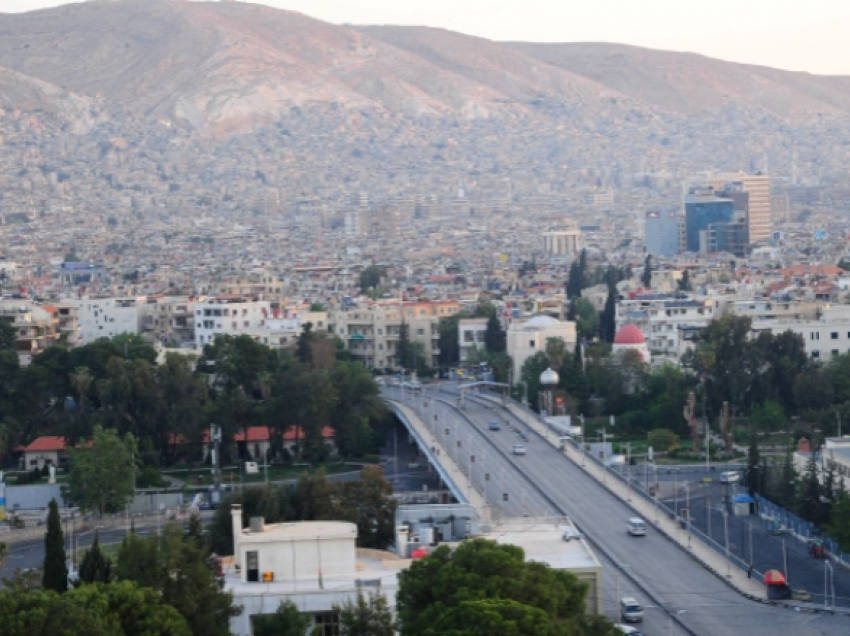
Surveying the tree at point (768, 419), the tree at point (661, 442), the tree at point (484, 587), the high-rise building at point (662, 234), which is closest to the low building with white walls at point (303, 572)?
the tree at point (484, 587)

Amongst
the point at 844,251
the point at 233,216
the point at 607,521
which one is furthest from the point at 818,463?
the point at 233,216

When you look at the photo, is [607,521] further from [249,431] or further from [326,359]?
[326,359]

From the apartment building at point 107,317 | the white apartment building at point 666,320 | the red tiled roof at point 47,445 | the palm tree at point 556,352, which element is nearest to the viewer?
the red tiled roof at point 47,445

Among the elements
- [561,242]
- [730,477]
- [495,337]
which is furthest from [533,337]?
[561,242]

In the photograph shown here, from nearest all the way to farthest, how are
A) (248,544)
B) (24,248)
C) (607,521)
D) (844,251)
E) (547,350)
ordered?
(248,544) < (607,521) < (547,350) < (844,251) < (24,248)

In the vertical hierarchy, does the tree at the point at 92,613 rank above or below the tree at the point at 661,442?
above

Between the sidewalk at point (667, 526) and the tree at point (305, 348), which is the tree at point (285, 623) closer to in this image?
the sidewalk at point (667, 526)

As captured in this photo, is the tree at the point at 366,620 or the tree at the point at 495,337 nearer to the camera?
the tree at the point at 366,620
